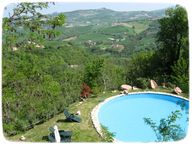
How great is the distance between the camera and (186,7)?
3695 millimetres

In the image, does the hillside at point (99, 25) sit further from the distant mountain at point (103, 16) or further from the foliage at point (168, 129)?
the foliage at point (168, 129)

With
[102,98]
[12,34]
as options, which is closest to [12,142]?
[12,34]

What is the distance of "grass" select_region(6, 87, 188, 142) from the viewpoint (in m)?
4.66

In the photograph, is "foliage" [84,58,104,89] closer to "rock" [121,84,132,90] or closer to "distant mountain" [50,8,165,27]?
"rock" [121,84,132,90]

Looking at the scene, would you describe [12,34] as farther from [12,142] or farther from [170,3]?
[170,3]

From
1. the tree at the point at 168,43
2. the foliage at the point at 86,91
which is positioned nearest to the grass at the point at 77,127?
the foliage at the point at 86,91

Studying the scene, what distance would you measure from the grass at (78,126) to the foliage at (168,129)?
29 centimetres

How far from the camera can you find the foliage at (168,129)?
3978 millimetres

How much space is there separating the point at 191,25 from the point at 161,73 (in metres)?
4.16

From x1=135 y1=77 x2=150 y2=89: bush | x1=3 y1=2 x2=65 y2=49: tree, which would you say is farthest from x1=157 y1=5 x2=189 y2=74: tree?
x1=3 y1=2 x2=65 y2=49: tree

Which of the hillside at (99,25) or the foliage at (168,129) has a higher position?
the hillside at (99,25)

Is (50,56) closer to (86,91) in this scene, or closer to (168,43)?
(86,91)

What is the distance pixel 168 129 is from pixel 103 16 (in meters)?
1.61

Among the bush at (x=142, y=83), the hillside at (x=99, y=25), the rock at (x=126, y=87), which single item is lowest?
the bush at (x=142, y=83)
